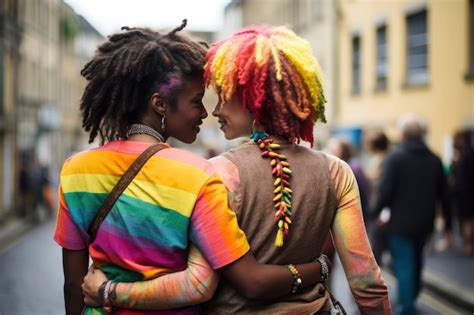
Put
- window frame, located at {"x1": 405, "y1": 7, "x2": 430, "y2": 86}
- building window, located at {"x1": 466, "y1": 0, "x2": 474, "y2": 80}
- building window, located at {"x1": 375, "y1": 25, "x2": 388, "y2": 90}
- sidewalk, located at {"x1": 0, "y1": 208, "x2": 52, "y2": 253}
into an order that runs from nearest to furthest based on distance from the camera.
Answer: building window, located at {"x1": 466, "y1": 0, "x2": 474, "y2": 80}
sidewalk, located at {"x1": 0, "y1": 208, "x2": 52, "y2": 253}
window frame, located at {"x1": 405, "y1": 7, "x2": 430, "y2": 86}
building window, located at {"x1": 375, "y1": 25, "x2": 388, "y2": 90}

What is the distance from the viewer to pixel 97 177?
2617 mm

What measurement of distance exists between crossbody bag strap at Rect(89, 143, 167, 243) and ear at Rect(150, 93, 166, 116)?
6.3 inches

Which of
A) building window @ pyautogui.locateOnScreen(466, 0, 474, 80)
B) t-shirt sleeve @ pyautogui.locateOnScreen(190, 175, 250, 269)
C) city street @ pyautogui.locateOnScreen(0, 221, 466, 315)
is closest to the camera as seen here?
t-shirt sleeve @ pyautogui.locateOnScreen(190, 175, 250, 269)

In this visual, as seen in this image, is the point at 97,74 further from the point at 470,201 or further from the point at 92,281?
the point at 470,201

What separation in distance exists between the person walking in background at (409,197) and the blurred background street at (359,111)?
47cm

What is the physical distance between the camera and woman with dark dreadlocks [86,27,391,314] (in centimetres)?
264

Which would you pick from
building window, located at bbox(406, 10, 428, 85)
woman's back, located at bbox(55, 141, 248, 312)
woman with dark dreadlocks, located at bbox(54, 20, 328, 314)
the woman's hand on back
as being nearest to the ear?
woman with dark dreadlocks, located at bbox(54, 20, 328, 314)

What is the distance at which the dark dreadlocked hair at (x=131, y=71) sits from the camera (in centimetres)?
271

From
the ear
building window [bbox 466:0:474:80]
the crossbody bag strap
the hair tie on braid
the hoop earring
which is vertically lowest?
the crossbody bag strap

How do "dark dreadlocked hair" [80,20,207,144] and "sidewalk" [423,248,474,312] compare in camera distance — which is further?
"sidewalk" [423,248,474,312]

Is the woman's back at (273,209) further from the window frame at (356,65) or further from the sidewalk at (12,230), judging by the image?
the window frame at (356,65)

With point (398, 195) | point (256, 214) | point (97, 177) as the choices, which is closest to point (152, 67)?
point (97, 177)

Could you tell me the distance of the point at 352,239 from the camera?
2.79m

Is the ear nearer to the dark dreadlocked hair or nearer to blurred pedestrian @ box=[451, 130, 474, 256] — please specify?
the dark dreadlocked hair
